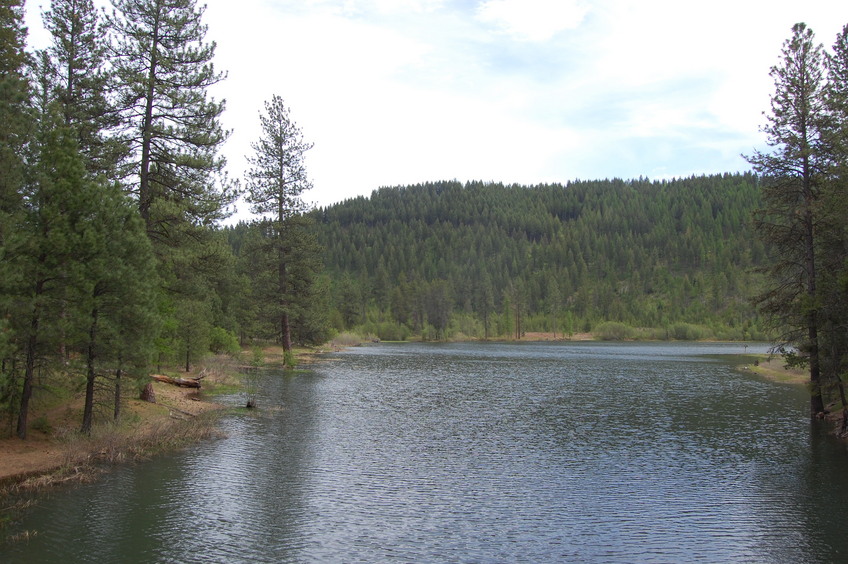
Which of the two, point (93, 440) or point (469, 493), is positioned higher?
point (93, 440)

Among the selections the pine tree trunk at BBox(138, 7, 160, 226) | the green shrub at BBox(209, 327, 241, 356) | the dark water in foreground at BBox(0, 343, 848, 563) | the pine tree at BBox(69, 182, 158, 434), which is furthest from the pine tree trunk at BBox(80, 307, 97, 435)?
the green shrub at BBox(209, 327, 241, 356)

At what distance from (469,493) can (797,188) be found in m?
23.6

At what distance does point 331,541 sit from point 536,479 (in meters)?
7.94

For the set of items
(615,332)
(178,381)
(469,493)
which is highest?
(615,332)

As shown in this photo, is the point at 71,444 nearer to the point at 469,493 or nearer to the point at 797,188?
the point at 469,493

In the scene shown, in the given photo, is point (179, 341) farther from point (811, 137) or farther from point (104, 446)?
point (811, 137)

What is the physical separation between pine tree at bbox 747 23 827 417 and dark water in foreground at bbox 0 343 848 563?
5.09 metres

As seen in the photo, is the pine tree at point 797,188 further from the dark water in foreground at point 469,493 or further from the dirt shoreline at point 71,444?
the dirt shoreline at point 71,444

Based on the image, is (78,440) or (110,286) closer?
(78,440)

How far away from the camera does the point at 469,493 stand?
1686 cm

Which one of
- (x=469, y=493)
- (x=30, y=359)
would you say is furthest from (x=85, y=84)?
(x=469, y=493)

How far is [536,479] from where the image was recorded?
18531 millimetres

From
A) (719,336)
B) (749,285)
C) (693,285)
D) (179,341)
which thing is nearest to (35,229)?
(179,341)

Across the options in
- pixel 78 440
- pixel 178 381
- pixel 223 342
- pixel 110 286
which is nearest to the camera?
pixel 78 440
